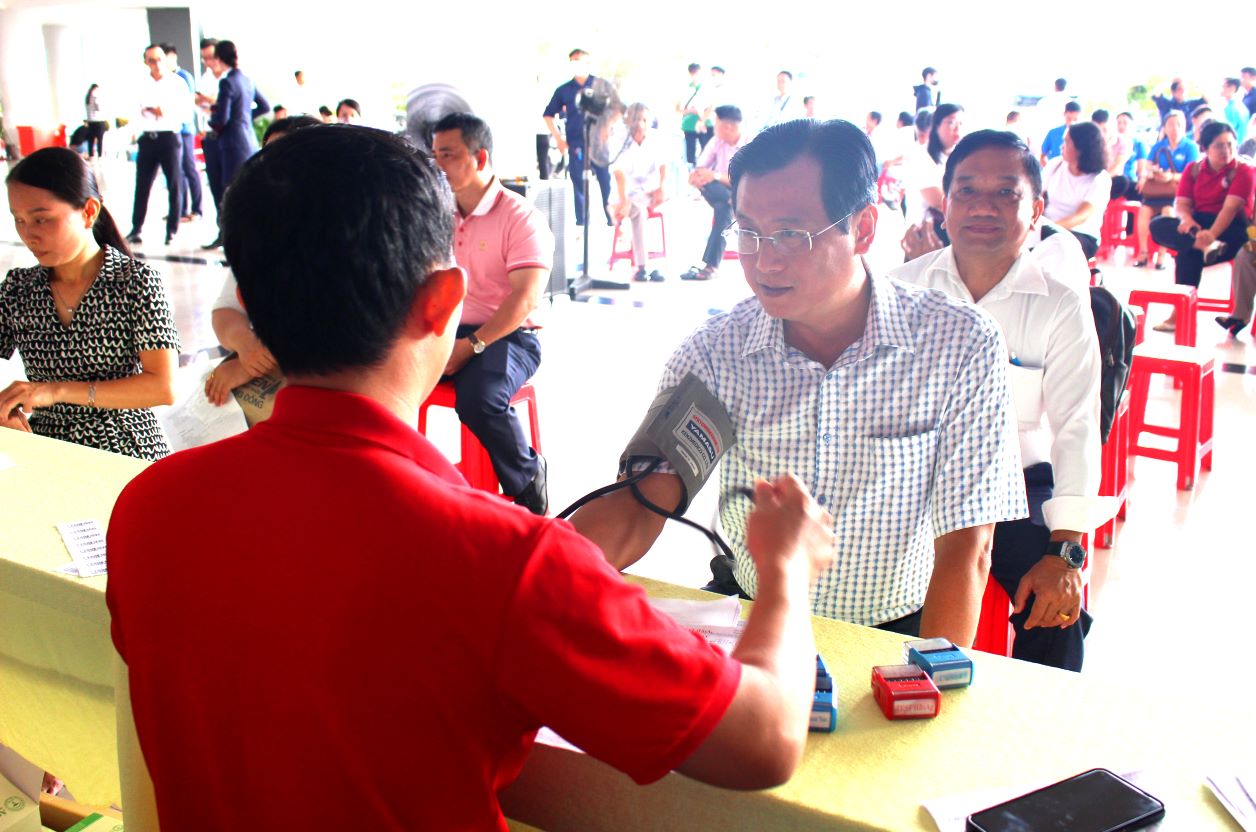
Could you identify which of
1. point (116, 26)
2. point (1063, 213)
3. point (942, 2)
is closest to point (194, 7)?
point (116, 26)

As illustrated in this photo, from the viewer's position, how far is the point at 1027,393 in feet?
7.46

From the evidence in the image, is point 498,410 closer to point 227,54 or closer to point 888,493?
point 888,493

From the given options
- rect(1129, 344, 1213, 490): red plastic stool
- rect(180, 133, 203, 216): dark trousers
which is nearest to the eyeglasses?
rect(1129, 344, 1213, 490): red plastic stool

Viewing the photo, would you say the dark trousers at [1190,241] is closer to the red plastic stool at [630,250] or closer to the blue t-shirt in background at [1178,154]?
the blue t-shirt in background at [1178,154]

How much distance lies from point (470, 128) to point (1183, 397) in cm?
260

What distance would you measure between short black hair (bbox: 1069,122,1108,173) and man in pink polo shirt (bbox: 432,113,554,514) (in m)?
3.50

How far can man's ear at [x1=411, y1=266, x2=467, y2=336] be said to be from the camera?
30.4 inches

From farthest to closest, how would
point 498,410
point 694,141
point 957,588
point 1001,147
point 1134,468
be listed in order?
point 694,141 < point 1134,468 < point 498,410 < point 1001,147 < point 957,588

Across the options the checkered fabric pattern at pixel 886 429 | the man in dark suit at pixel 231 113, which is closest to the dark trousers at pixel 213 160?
the man in dark suit at pixel 231 113

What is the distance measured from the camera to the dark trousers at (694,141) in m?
12.4

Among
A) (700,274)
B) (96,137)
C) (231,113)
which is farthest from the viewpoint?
(96,137)

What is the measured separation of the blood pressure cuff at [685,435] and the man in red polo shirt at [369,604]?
0.68 metres

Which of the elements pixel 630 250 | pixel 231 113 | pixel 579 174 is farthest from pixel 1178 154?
pixel 231 113

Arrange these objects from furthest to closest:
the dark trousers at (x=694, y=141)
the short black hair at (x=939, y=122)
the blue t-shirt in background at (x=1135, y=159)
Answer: the dark trousers at (x=694, y=141) → the blue t-shirt in background at (x=1135, y=159) → the short black hair at (x=939, y=122)
